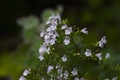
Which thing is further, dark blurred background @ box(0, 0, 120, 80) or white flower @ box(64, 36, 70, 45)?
dark blurred background @ box(0, 0, 120, 80)

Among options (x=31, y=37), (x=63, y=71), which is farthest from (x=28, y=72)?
(x=31, y=37)

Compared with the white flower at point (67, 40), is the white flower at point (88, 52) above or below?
below

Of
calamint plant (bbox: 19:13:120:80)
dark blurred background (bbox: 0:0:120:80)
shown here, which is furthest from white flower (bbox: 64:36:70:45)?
dark blurred background (bbox: 0:0:120:80)

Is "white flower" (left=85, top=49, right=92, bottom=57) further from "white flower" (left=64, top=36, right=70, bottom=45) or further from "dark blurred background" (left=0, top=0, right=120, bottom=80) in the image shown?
"dark blurred background" (left=0, top=0, right=120, bottom=80)

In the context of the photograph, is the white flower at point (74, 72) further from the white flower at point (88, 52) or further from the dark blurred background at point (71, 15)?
the dark blurred background at point (71, 15)

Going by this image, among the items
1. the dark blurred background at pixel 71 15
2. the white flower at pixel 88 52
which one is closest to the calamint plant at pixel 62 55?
the white flower at pixel 88 52

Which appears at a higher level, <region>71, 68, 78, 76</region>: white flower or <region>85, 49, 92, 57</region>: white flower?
<region>85, 49, 92, 57</region>: white flower

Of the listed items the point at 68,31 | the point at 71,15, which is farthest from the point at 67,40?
the point at 71,15
